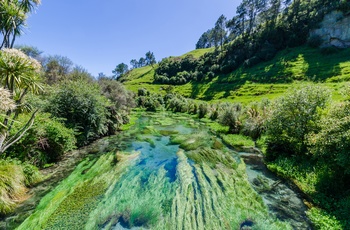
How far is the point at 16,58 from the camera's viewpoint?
23.5ft

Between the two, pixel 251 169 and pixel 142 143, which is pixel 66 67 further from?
pixel 251 169

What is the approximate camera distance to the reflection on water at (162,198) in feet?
26.3

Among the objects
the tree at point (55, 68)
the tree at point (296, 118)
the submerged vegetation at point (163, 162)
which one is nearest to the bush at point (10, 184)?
the submerged vegetation at point (163, 162)

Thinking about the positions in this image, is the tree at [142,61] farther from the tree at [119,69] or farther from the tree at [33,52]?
the tree at [33,52]

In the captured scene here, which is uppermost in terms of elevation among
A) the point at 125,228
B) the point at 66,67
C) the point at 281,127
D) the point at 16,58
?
the point at 66,67

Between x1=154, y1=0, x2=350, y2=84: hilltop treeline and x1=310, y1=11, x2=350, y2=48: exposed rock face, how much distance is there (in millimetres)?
2006

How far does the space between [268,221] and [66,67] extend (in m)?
44.5

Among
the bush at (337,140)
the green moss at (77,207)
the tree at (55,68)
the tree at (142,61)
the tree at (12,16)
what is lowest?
the green moss at (77,207)

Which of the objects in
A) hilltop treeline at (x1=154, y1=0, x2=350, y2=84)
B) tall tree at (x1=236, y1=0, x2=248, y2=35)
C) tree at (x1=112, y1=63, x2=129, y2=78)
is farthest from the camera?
tree at (x1=112, y1=63, x2=129, y2=78)

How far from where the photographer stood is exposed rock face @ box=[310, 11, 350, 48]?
57.7 metres

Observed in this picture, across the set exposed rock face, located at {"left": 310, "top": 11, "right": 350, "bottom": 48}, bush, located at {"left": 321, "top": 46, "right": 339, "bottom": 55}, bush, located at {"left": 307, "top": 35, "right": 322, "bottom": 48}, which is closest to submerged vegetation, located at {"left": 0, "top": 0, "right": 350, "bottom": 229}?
bush, located at {"left": 321, "top": 46, "right": 339, "bottom": 55}

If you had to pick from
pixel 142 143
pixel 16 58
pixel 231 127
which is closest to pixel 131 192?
pixel 16 58

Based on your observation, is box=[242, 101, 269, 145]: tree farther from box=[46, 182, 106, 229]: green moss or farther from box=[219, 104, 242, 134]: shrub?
box=[46, 182, 106, 229]: green moss

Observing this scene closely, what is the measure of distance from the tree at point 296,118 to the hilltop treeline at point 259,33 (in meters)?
62.7
